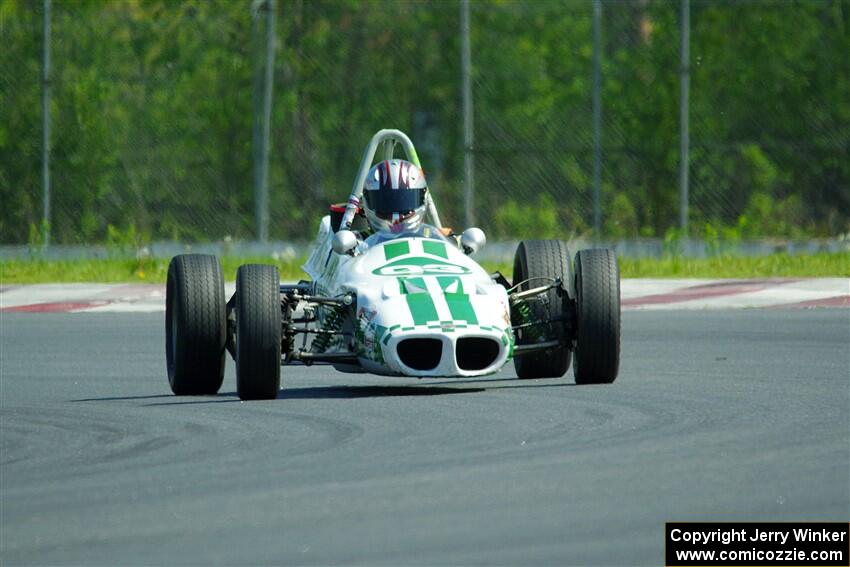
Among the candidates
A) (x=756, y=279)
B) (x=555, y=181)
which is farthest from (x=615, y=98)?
(x=756, y=279)

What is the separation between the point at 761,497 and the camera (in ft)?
25.0

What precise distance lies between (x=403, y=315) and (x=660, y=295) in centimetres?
818

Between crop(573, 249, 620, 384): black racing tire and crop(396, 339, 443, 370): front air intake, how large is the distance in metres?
1.04

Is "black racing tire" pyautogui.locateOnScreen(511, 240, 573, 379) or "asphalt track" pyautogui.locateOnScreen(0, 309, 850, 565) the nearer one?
"asphalt track" pyautogui.locateOnScreen(0, 309, 850, 565)

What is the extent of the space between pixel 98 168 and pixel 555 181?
4966 mm

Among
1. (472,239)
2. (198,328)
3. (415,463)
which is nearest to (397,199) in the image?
(472,239)

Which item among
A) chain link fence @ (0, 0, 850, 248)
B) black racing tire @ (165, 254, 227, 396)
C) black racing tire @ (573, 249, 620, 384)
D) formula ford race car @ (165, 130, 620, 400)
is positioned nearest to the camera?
formula ford race car @ (165, 130, 620, 400)

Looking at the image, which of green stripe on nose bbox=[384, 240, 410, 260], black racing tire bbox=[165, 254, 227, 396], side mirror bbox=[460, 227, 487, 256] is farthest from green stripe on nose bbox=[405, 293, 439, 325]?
side mirror bbox=[460, 227, 487, 256]

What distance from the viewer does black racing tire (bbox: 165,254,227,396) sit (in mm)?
11891

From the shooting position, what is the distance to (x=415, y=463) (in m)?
8.65

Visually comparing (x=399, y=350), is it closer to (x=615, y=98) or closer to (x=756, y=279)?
(x=756, y=279)

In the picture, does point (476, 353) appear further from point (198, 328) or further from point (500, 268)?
point (500, 268)

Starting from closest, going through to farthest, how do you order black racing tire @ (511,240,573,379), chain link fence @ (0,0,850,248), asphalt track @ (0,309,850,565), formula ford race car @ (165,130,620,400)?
1. asphalt track @ (0,309,850,565)
2. formula ford race car @ (165,130,620,400)
3. black racing tire @ (511,240,573,379)
4. chain link fence @ (0,0,850,248)

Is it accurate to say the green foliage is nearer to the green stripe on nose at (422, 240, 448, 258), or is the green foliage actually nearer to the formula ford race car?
the formula ford race car
